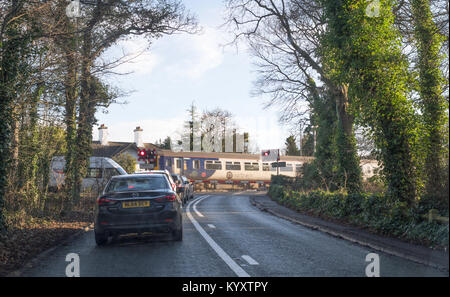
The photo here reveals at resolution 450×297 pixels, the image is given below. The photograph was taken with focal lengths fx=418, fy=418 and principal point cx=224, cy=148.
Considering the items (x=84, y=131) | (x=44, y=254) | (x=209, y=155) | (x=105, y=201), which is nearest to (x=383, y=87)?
(x=105, y=201)

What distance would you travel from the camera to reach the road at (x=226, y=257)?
6145 mm

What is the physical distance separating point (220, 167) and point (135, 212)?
116 feet

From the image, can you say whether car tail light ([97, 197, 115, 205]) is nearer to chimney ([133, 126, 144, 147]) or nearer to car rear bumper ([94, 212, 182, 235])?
car rear bumper ([94, 212, 182, 235])

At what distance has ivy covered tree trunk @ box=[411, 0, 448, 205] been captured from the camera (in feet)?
33.5

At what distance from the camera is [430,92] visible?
10906 mm

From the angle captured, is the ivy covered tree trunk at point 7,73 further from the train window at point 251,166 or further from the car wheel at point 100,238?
the train window at point 251,166

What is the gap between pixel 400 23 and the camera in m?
15.2

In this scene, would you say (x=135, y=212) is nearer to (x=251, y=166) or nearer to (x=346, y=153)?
(x=346, y=153)

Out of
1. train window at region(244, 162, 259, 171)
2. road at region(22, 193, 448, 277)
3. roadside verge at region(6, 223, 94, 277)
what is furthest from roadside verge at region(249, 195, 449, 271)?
train window at region(244, 162, 259, 171)

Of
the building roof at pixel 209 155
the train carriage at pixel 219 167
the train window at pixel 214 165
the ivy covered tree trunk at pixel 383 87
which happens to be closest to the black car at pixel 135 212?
the ivy covered tree trunk at pixel 383 87

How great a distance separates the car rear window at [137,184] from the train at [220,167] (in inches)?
1194

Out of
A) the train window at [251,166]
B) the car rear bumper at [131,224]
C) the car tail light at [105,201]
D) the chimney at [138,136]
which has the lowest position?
the car rear bumper at [131,224]
